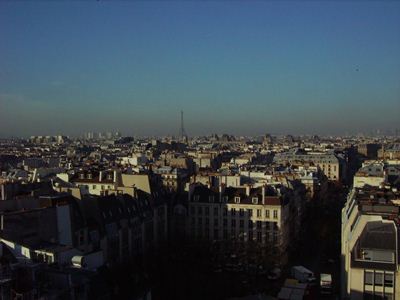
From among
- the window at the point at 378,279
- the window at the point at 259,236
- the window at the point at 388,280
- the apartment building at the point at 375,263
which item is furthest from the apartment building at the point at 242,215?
the window at the point at 388,280

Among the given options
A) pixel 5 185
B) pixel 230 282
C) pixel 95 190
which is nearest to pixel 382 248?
pixel 230 282

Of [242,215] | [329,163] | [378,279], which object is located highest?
[378,279]

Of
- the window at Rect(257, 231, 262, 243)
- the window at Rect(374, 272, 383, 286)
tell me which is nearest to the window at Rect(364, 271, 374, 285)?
the window at Rect(374, 272, 383, 286)

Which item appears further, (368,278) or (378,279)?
(368,278)

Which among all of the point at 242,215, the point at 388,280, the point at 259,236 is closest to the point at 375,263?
the point at 388,280

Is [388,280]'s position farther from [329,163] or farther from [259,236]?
[329,163]

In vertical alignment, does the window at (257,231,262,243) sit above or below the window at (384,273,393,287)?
below

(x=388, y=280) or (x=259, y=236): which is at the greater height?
(x=388, y=280)

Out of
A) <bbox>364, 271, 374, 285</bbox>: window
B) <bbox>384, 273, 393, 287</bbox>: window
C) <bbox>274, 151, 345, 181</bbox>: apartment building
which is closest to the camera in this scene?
<bbox>384, 273, 393, 287</bbox>: window

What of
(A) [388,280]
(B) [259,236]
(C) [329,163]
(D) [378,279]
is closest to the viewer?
(A) [388,280]

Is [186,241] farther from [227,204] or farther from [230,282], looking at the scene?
[230,282]

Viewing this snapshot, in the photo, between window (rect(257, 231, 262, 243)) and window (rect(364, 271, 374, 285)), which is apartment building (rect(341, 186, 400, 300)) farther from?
window (rect(257, 231, 262, 243))
